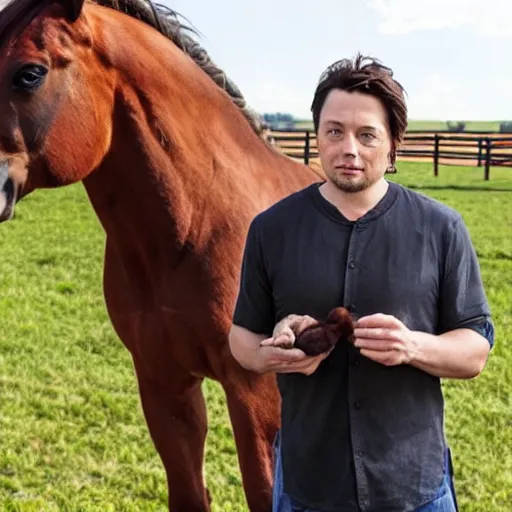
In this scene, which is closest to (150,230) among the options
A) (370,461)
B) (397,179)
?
(370,461)

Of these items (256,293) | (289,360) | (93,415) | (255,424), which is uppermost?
(256,293)

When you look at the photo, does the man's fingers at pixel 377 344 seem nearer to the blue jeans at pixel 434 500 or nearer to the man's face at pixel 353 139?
the man's face at pixel 353 139

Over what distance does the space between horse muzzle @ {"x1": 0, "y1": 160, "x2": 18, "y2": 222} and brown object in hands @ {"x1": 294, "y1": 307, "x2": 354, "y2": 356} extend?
1040 mm

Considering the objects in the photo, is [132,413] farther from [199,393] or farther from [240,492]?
[199,393]

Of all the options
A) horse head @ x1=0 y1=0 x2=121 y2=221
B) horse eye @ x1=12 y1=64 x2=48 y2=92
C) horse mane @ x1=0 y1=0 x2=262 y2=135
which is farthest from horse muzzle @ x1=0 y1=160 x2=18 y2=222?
horse mane @ x1=0 y1=0 x2=262 y2=135

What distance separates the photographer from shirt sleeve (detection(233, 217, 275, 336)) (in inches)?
67.2

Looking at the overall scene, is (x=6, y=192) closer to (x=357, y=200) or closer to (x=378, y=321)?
(x=357, y=200)

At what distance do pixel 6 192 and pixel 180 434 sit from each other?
1.15m

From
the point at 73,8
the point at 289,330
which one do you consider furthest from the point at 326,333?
the point at 73,8

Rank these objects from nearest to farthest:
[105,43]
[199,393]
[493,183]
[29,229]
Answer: [105,43]
[199,393]
[29,229]
[493,183]

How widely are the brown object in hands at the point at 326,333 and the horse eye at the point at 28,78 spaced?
44.5 inches

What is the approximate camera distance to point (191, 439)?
285 cm

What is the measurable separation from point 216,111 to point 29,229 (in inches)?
322

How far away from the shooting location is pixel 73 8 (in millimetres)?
2193
